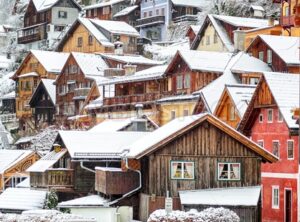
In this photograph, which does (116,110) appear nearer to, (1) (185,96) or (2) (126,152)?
(1) (185,96)

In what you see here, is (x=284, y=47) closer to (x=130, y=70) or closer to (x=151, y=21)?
(x=130, y=70)

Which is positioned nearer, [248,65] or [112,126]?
[248,65]

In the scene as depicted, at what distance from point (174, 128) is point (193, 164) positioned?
85.6 inches

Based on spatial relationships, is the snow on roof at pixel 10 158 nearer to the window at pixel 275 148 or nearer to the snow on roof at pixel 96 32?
the window at pixel 275 148

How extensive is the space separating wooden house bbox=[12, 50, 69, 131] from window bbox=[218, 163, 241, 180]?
53768 mm

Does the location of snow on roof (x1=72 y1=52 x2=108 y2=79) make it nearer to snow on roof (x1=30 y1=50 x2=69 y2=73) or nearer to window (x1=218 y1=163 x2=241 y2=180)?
snow on roof (x1=30 y1=50 x2=69 y2=73)

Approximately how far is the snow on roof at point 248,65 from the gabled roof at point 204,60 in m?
2.36

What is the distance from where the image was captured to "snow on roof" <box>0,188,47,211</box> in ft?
162

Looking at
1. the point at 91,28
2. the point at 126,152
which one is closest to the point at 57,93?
the point at 91,28

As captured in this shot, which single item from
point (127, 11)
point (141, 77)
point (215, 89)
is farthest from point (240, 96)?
point (127, 11)

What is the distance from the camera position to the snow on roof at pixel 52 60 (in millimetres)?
94100

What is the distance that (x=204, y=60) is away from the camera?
6266 cm

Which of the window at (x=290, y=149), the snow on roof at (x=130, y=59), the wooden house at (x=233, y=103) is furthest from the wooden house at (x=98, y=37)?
the window at (x=290, y=149)

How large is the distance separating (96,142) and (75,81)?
38733 millimetres
